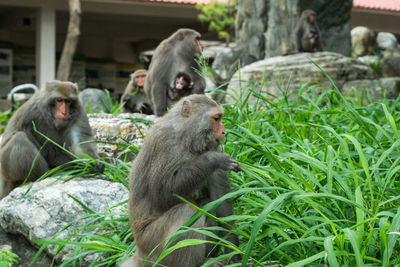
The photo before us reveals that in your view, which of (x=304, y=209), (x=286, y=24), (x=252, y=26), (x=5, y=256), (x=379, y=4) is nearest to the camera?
(x=5, y=256)

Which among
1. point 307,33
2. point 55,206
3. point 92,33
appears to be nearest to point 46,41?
point 92,33

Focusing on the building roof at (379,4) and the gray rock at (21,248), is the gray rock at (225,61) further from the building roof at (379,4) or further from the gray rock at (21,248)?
the gray rock at (21,248)

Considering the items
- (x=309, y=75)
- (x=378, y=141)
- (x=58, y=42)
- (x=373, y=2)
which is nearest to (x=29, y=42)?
(x=58, y=42)

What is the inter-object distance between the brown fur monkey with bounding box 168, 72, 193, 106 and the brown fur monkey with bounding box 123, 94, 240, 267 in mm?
3857

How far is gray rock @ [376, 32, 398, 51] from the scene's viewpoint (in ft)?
82.2

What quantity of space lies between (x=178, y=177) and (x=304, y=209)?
915mm

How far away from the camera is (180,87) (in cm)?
764

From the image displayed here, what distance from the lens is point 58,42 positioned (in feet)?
77.4

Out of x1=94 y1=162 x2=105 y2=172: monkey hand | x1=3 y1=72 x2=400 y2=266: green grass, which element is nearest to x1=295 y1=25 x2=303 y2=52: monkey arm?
x1=3 y1=72 x2=400 y2=266: green grass

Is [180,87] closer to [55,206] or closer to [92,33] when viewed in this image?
[55,206]

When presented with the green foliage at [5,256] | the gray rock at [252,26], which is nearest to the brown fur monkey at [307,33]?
the gray rock at [252,26]

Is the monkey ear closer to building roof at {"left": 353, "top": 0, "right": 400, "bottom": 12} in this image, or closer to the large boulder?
the large boulder

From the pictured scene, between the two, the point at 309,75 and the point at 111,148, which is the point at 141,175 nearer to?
the point at 111,148

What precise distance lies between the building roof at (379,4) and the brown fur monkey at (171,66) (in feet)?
44.8
